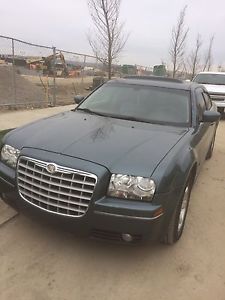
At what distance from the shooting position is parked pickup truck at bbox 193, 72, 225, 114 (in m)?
13.4

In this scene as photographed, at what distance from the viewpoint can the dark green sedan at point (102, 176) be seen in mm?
3041

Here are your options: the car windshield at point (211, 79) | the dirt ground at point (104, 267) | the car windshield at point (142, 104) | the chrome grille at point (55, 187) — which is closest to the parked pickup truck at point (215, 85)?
the car windshield at point (211, 79)

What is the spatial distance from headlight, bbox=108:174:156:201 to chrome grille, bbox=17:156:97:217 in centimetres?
18

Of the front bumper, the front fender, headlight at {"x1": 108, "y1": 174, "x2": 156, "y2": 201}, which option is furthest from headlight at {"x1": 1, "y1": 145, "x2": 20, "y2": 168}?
the front fender

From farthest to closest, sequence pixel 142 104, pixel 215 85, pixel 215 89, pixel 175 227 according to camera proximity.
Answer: pixel 215 85 → pixel 215 89 → pixel 142 104 → pixel 175 227

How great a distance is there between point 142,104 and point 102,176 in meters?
1.91

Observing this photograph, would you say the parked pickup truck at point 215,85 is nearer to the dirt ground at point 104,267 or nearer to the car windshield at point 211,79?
the car windshield at point 211,79

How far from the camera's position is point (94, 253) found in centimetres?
345

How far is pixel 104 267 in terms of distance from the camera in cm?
327

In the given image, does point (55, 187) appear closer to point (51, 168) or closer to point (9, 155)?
point (51, 168)

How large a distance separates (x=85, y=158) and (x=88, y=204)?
39 cm

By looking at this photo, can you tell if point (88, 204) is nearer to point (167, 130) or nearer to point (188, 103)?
point (167, 130)

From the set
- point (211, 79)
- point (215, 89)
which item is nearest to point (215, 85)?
point (215, 89)

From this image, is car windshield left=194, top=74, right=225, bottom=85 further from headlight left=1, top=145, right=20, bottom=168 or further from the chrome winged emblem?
the chrome winged emblem
